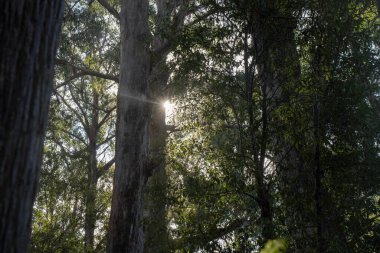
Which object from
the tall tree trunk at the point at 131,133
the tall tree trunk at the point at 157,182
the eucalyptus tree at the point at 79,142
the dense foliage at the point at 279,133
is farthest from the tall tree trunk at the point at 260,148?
the eucalyptus tree at the point at 79,142

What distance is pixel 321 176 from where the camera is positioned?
5156 millimetres

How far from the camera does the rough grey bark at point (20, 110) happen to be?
1.82 m

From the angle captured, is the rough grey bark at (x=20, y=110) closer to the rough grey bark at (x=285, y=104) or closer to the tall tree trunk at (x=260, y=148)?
the tall tree trunk at (x=260, y=148)

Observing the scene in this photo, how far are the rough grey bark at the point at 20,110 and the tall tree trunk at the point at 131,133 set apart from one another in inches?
228

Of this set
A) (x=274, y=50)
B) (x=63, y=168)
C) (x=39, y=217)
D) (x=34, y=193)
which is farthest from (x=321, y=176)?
(x=63, y=168)

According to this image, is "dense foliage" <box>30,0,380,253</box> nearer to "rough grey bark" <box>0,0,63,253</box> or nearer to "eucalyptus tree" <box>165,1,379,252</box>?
"eucalyptus tree" <box>165,1,379,252</box>

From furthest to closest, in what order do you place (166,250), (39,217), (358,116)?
(39,217), (166,250), (358,116)

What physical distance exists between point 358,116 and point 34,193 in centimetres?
423

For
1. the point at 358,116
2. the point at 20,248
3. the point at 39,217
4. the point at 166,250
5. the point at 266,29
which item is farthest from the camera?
the point at 39,217

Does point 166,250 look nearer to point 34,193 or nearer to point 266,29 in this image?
point 266,29

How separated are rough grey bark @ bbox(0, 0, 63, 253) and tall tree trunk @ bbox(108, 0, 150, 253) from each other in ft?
19.0

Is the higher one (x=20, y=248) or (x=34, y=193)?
(x=34, y=193)

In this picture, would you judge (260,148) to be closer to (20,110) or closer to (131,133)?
(20,110)

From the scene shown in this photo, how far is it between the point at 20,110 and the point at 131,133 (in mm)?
6434
